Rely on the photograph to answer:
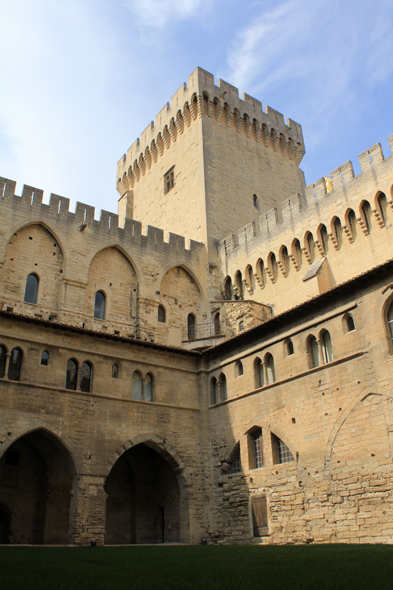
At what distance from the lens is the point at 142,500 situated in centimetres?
2172

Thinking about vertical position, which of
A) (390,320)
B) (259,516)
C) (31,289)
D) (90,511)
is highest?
(31,289)

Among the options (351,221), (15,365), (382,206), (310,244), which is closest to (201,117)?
(310,244)

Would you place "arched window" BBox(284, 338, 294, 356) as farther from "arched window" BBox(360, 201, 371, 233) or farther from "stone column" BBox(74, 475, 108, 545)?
"stone column" BBox(74, 475, 108, 545)

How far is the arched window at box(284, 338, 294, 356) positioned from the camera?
18453 mm

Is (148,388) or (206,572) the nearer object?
(206,572)

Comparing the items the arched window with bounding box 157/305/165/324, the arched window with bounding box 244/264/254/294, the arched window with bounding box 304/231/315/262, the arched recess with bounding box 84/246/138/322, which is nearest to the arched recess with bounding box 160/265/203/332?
the arched window with bounding box 157/305/165/324

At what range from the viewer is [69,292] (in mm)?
22438

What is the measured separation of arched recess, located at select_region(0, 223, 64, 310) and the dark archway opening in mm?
7330

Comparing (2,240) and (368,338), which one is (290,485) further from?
(2,240)

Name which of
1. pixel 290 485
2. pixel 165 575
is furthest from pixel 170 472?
pixel 165 575

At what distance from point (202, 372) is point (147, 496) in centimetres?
556

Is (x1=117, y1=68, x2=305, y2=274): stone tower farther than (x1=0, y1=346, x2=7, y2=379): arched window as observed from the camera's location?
Yes

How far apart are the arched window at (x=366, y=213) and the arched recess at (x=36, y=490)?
14.1 meters

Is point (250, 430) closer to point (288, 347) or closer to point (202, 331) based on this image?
point (288, 347)
